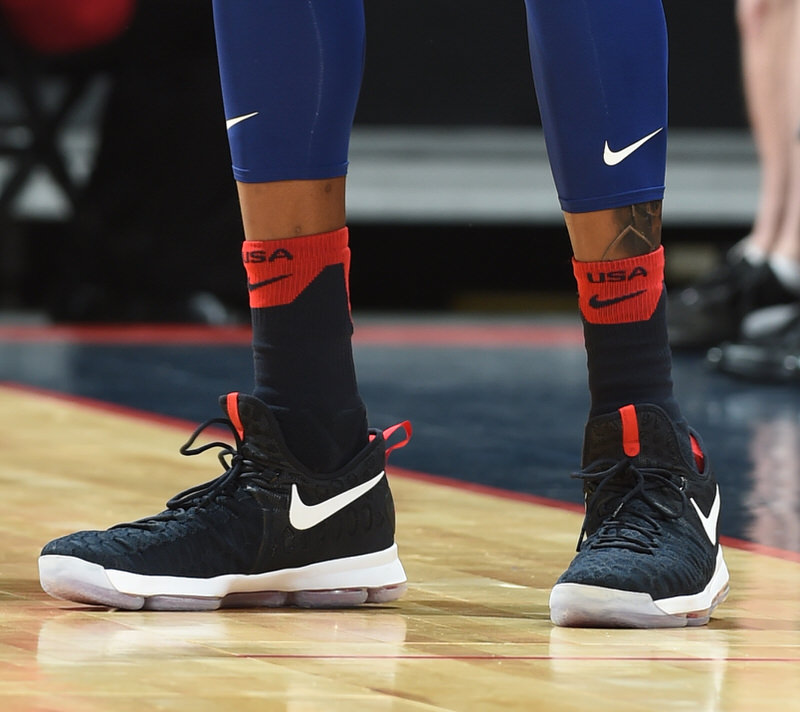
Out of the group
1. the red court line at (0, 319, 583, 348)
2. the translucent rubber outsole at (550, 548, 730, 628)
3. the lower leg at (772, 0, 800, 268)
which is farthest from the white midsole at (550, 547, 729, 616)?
the red court line at (0, 319, 583, 348)

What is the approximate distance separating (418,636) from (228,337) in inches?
94.3

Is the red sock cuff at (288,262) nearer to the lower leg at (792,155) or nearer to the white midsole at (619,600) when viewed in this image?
the white midsole at (619,600)

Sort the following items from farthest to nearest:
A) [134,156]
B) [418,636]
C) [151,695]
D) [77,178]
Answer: [77,178] < [134,156] < [418,636] < [151,695]

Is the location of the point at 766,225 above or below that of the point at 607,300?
below

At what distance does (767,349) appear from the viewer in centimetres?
259

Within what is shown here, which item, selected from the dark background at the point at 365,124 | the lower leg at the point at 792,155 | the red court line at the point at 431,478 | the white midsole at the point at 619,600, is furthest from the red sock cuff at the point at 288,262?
the dark background at the point at 365,124

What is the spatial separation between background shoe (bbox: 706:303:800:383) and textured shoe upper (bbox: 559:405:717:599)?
1.53 m

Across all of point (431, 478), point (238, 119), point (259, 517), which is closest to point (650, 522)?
point (259, 517)

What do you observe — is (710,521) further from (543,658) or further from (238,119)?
(238,119)

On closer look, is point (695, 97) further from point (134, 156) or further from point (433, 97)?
point (134, 156)

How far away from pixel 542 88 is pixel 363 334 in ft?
7.54

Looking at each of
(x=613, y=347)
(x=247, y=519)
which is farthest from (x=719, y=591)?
(x=247, y=519)

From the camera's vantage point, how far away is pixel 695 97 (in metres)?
4.15

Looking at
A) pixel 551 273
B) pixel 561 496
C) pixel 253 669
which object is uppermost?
pixel 253 669
